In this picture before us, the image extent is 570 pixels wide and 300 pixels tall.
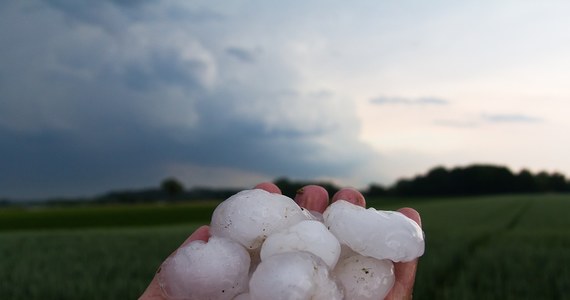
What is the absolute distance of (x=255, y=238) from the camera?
2473 mm

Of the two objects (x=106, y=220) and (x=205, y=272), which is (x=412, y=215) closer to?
(x=205, y=272)

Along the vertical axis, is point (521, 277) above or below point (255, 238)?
below

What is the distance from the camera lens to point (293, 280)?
6.84 ft

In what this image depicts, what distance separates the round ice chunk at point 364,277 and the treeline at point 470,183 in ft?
189

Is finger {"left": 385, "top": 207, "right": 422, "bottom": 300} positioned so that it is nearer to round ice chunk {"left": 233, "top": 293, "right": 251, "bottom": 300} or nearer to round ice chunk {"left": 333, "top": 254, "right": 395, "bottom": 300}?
round ice chunk {"left": 333, "top": 254, "right": 395, "bottom": 300}

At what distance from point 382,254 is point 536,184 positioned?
255 feet

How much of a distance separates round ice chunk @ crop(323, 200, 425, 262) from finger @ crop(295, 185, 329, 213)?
17.6 inches

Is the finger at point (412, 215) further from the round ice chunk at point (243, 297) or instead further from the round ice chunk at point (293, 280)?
the round ice chunk at point (243, 297)

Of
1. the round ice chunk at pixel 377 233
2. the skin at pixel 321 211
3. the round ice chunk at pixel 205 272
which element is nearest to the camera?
the round ice chunk at pixel 205 272

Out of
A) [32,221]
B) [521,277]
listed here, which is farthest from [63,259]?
[32,221]

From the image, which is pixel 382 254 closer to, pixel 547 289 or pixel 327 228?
pixel 327 228

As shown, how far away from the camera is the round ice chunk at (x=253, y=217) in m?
2.46

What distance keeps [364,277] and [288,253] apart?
360mm

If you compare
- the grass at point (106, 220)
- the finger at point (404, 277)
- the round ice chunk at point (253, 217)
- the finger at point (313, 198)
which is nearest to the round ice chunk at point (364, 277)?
the finger at point (404, 277)
